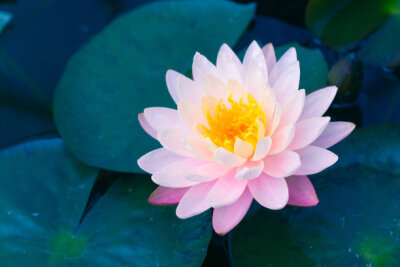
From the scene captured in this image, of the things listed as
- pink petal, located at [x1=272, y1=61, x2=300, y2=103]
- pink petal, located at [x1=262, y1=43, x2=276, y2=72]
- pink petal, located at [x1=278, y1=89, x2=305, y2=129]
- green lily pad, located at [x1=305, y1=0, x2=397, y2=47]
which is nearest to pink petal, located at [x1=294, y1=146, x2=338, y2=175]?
pink petal, located at [x1=278, y1=89, x2=305, y2=129]

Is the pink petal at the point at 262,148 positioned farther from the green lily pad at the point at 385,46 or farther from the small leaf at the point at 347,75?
the green lily pad at the point at 385,46

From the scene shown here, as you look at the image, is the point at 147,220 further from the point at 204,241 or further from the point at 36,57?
the point at 36,57

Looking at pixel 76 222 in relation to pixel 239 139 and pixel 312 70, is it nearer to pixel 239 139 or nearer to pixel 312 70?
pixel 239 139

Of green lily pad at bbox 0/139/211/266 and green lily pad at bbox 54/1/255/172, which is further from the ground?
green lily pad at bbox 54/1/255/172

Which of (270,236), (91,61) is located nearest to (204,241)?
(270,236)

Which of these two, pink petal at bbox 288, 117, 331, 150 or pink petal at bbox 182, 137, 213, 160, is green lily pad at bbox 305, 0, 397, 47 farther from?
pink petal at bbox 182, 137, 213, 160

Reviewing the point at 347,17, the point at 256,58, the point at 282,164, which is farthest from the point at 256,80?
the point at 347,17
